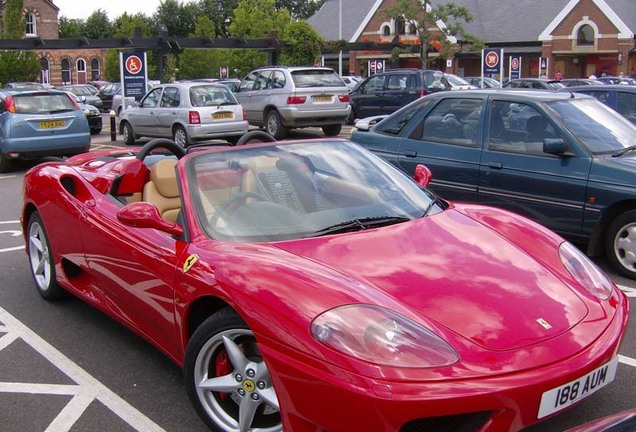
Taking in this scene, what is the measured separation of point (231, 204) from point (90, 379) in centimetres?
130

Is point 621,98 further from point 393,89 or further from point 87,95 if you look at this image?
point 87,95

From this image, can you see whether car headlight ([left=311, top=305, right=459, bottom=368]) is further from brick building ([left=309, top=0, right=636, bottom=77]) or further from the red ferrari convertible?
brick building ([left=309, top=0, right=636, bottom=77])

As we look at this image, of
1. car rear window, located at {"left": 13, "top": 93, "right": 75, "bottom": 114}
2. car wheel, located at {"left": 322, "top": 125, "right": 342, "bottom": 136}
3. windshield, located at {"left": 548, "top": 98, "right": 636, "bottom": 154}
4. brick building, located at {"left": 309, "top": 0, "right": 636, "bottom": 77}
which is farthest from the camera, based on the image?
brick building, located at {"left": 309, "top": 0, "right": 636, "bottom": 77}

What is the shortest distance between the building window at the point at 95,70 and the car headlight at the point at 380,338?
69.9 meters

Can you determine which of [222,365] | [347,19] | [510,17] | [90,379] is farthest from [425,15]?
[222,365]

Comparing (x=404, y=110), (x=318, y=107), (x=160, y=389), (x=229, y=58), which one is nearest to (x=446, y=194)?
(x=404, y=110)

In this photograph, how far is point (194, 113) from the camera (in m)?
16.1

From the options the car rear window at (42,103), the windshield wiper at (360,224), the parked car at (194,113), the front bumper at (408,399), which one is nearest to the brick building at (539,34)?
the parked car at (194,113)

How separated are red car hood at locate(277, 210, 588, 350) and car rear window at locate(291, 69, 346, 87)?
568 inches

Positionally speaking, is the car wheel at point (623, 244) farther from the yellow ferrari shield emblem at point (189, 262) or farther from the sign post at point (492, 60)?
the sign post at point (492, 60)

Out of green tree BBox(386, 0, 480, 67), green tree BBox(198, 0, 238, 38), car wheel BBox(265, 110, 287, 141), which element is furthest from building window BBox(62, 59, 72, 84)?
car wheel BBox(265, 110, 287, 141)

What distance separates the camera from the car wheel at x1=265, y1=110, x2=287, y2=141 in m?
17.9

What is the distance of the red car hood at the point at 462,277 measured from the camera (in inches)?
110

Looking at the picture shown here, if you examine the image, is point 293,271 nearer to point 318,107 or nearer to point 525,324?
point 525,324
